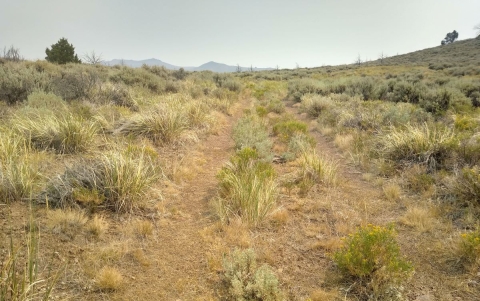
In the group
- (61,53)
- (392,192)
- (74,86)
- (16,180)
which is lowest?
(392,192)

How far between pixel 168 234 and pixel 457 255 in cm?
372

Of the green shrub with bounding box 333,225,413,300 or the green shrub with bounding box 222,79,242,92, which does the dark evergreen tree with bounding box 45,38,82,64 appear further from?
the green shrub with bounding box 333,225,413,300

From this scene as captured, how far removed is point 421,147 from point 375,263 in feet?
14.3

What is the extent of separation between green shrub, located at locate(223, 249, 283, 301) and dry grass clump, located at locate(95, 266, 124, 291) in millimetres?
1129

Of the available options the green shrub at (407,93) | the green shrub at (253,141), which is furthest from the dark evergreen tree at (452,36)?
the green shrub at (253,141)

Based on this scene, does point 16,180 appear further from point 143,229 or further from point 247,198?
point 247,198

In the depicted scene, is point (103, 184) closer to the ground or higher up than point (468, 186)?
higher up

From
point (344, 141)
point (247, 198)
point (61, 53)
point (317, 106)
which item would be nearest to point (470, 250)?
point (247, 198)

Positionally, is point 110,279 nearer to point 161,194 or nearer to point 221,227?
point 221,227

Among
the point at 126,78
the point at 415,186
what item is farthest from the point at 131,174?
the point at 126,78

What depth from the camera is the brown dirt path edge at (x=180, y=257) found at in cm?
295

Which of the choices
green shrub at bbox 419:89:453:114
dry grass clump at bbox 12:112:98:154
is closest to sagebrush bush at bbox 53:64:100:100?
dry grass clump at bbox 12:112:98:154

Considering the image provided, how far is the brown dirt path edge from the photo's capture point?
116 inches

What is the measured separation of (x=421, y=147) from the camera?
6242 millimetres
